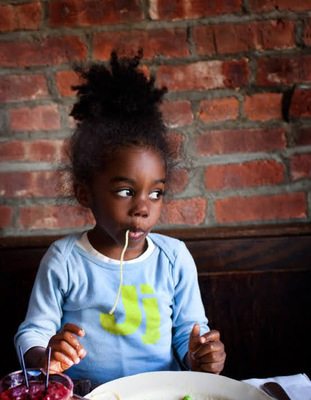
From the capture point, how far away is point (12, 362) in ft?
4.40

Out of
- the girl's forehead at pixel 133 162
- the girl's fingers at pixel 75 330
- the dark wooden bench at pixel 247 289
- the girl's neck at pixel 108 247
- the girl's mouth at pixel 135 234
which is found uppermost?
the girl's forehead at pixel 133 162

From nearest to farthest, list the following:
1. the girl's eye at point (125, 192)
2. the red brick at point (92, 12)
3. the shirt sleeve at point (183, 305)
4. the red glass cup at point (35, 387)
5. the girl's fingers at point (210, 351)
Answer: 1. the red glass cup at point (35, 387)
2. the girl's fingers at point (210, 351)
3. the girl's eye at point (125, 192)
4. the shirt sleeve at point (183, 305)
5. the red brick at point (92, 12)

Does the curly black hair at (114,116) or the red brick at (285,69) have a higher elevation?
the red brick at (285,69)

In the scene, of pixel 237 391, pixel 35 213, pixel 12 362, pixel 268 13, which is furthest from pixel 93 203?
pixel 268 13

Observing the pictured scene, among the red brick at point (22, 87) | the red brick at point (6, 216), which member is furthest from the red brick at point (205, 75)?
the red brick at point (6, 216)

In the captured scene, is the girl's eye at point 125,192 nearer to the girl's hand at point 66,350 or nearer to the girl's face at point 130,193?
the girl's face at point 130,193

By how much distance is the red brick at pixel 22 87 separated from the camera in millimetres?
1285

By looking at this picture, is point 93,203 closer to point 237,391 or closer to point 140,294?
point 140,294

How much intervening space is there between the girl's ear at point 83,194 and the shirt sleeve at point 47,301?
0.42 feet

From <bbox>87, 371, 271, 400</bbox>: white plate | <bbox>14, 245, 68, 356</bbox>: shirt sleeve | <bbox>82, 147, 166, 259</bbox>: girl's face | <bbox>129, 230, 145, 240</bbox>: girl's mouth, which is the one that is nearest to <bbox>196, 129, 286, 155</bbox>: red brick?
<bbox>82, 147, 166, 259</bbox>: girl's face

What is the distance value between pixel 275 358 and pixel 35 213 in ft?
2.81

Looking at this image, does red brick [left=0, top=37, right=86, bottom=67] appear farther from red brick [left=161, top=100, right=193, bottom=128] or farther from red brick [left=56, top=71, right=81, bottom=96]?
red brick [left=161, top=100, right=193, bottom=128]

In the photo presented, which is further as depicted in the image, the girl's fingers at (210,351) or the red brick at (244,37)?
the red brick at (244,37)

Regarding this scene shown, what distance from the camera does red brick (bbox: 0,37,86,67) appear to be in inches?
50.0
